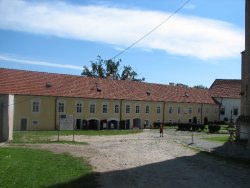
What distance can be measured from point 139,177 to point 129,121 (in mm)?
46412

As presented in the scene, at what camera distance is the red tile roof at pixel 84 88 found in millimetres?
53378

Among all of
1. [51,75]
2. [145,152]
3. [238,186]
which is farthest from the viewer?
[51,75]

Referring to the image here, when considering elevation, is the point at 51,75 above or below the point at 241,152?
above

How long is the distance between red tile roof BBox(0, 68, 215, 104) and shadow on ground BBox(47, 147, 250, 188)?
34285 millimetres

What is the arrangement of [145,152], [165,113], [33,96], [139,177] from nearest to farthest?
[139,177], [145,152], [33,96], [165,113]

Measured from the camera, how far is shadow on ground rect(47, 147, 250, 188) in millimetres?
15461

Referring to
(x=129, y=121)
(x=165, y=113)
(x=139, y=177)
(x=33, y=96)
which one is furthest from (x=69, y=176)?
(x=165, y=113)

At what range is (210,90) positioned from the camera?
8238 cm

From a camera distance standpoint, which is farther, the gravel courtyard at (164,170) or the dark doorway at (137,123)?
the dark doorway at (137,123)

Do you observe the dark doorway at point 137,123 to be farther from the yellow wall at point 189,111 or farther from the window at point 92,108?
the window at point 92,108

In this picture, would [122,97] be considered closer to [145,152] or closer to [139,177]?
[145,152]

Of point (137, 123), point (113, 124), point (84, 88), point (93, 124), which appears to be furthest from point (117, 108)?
point (84, 88)

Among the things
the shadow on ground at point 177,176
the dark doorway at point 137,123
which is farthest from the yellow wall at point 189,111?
the shadow on ground at point 177,176

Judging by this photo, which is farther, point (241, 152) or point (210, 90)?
point (210, 90)
